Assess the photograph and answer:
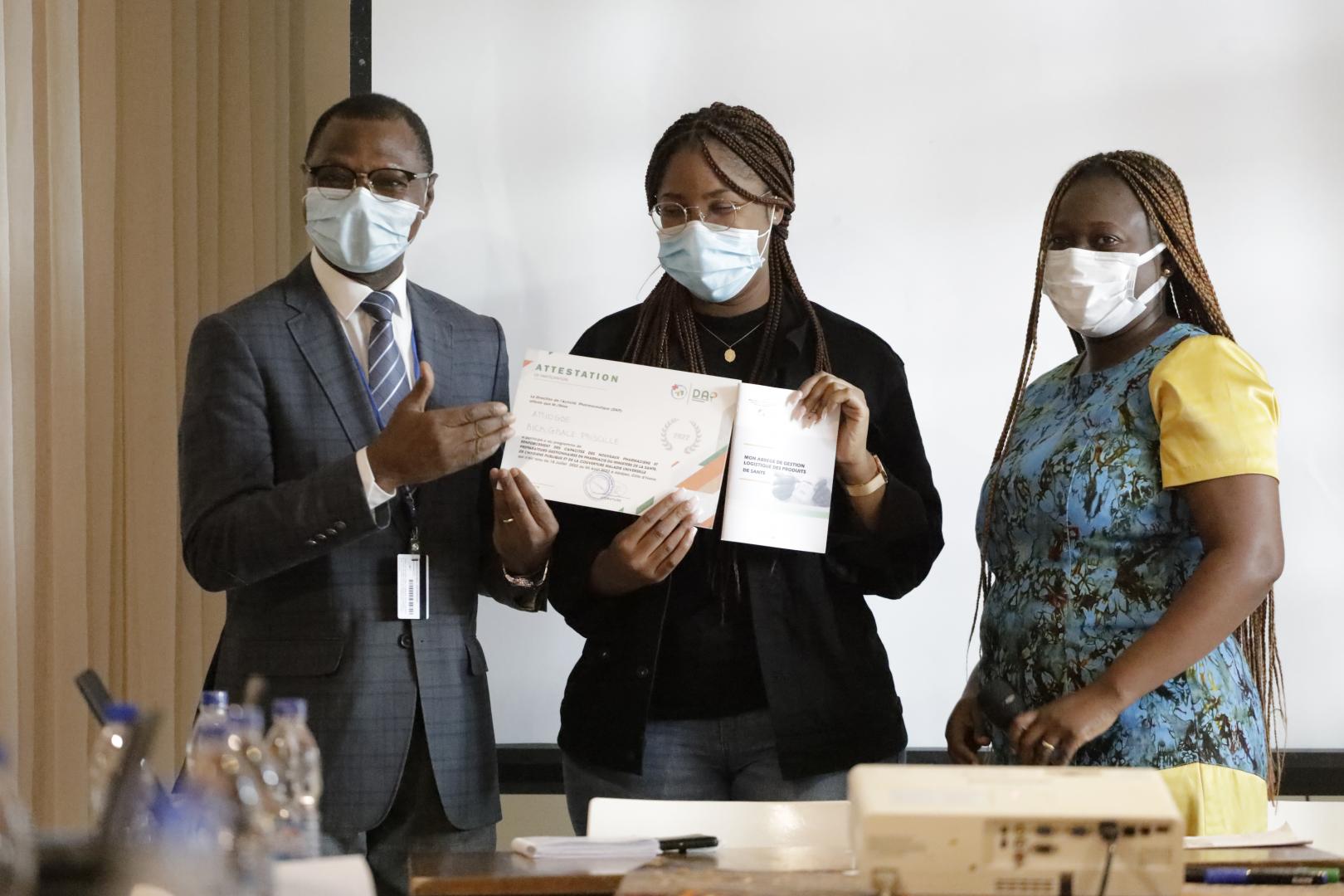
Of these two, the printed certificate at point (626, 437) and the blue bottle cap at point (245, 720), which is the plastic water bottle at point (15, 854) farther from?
the printed certificate at point (626, 437)

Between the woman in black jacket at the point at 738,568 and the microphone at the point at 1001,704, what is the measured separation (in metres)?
0.25

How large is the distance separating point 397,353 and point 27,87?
1.13 m

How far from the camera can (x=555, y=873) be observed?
1692 mm

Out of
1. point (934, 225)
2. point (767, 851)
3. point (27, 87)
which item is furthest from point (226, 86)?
point (767, 851)

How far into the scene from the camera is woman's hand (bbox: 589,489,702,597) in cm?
244

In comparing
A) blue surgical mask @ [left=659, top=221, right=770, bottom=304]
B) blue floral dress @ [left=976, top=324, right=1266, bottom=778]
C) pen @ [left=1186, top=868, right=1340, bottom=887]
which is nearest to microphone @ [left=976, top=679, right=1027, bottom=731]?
blue floral dress @ [left=976, top=324, right=1266, bottom=778]

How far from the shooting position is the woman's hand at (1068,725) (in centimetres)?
212

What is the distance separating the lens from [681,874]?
168cm

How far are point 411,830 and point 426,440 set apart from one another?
741mm

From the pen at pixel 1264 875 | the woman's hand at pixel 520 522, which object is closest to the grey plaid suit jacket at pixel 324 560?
the woman's hand at pixel 520 522

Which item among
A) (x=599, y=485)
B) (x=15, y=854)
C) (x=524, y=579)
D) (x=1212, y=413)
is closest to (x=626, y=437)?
(x=599, y=485)

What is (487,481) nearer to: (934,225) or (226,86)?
(934,225)

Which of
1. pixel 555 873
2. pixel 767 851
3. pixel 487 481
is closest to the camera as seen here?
pixel 555 873

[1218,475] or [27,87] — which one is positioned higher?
[27,87]
